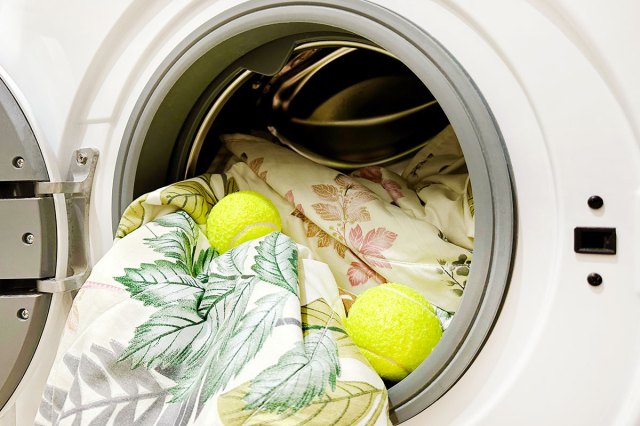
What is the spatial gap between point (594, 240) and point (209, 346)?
40 centimetres

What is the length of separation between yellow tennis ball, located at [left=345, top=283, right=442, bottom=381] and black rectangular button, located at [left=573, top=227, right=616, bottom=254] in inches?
7.0

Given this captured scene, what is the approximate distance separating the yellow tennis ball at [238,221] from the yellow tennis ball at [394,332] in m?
0.19

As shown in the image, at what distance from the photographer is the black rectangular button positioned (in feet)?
1.59

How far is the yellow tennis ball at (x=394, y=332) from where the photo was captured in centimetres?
57

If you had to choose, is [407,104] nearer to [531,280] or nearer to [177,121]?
[177,121]

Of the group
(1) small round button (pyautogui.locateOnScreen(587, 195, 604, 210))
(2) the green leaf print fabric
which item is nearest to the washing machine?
(1) small round button (pyautogui.locateOnScreen(587, 195, 604, 210))

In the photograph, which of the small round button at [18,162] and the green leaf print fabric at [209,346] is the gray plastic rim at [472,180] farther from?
the small round button at [18,162]

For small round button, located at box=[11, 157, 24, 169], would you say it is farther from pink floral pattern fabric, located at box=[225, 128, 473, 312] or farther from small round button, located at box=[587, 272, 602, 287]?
small round button, located at box=[587, 272, 602, 287]

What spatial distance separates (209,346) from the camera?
0.58 metres

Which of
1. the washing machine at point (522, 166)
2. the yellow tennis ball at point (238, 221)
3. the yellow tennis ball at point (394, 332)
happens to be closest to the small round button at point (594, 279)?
the washing machine at point (522, 166)

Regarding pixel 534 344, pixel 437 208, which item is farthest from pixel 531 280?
pixel 437 208

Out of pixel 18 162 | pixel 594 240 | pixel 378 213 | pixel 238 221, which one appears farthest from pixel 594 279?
pixel 18 162

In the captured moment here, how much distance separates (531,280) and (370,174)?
0.38 metres

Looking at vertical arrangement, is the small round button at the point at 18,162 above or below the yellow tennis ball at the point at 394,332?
above
